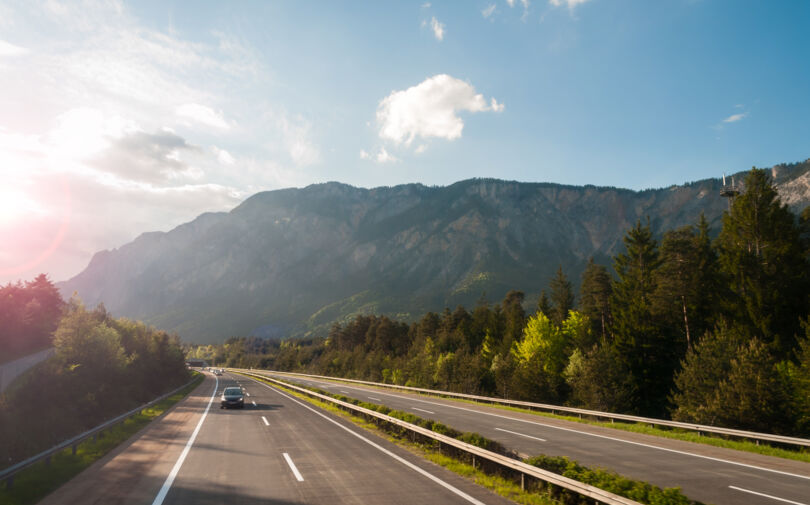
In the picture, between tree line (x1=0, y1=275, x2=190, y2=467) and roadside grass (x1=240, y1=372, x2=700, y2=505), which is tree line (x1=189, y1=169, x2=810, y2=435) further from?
tree line (x1=0, y1=275, x2=190, y2=467)

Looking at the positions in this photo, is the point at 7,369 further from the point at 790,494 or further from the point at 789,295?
the point at 789,295

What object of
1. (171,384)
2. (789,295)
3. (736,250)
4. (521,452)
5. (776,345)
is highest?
(736,250)

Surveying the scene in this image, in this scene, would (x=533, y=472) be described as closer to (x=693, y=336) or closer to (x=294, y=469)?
(x=294, y=469)

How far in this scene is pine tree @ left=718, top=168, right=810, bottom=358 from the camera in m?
33.8

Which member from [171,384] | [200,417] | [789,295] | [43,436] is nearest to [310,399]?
[200,417]

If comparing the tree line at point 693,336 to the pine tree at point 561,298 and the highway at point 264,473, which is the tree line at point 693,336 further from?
the highway at point 264,473

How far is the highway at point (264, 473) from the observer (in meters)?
8.99

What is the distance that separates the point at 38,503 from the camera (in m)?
8.95

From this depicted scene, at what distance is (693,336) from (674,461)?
1384 inches

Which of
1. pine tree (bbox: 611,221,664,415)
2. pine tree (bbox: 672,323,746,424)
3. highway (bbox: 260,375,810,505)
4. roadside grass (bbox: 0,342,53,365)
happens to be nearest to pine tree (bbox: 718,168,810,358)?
pine tree (bbox: 672,323,746,424)

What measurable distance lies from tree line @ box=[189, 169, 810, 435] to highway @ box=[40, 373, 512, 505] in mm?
22116

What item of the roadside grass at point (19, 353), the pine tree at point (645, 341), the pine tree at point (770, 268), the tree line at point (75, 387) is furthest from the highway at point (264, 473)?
the roadside grass at point (19, 353)

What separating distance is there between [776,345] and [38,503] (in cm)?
4242

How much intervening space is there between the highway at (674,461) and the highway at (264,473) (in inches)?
208
